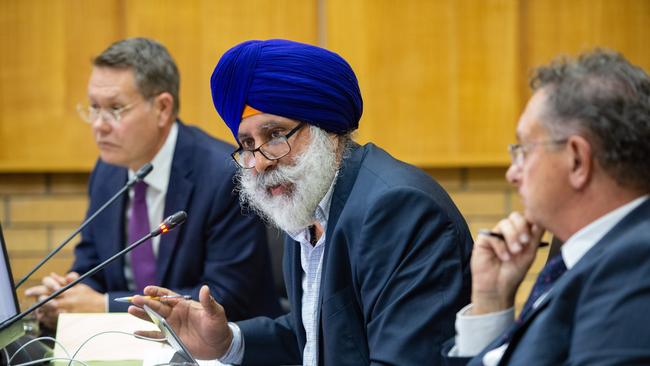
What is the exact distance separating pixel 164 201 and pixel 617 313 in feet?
7.15

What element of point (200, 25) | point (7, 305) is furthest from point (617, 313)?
point (200, 25)

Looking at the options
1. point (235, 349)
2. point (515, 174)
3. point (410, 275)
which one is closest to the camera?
point (515, 174)

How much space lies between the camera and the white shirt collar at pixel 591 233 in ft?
5.29

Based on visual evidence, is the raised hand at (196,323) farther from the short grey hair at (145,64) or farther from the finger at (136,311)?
the short grey hair at (145,64)

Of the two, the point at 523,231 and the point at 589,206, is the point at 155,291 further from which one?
the point at 589,206

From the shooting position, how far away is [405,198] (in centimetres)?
212

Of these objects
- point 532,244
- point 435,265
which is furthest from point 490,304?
point 435,265

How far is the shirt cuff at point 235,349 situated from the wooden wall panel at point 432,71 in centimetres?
243

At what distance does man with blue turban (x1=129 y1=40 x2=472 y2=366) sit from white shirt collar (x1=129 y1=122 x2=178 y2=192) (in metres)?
0.96

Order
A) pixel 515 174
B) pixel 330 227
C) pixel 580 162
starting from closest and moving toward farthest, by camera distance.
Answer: pixel 580 162
pixel 515 174
pixel 330 227

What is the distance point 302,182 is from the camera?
7.59 ft

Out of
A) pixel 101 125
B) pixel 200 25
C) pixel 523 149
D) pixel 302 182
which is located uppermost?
pixel 523 149

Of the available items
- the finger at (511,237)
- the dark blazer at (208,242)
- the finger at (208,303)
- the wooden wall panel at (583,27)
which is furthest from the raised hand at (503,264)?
the wooden wall panel at (583,27)

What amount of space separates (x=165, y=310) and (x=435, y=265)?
2.21ft
